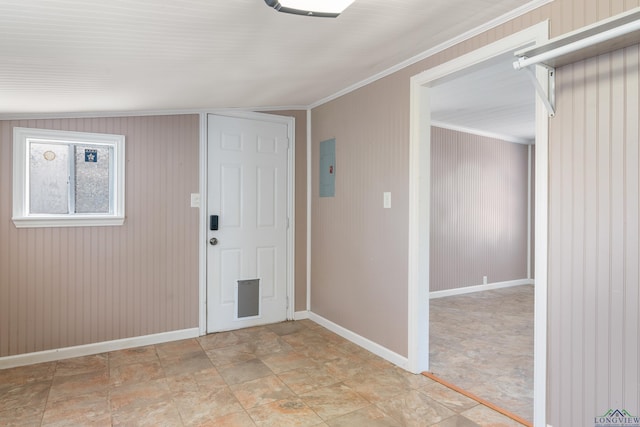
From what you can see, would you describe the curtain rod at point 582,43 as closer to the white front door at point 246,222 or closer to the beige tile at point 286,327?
the white front door at point 246,222

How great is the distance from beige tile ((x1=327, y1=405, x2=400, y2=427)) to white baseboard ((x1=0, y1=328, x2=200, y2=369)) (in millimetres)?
1902

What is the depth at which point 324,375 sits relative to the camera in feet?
8.93

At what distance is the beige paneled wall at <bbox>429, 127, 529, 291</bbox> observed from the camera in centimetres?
518

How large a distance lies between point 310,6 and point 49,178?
2.67 metres

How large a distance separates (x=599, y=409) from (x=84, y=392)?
9.85 ft

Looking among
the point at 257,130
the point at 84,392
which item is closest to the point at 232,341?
the point at 84,392

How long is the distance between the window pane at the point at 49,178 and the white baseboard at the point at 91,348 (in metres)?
1.13

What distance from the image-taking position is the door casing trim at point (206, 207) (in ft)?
11.6

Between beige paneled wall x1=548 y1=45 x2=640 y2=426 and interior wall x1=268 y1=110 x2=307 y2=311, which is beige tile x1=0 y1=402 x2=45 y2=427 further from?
beige paneled wall x1=548 y1=45 x2=640 y2=426

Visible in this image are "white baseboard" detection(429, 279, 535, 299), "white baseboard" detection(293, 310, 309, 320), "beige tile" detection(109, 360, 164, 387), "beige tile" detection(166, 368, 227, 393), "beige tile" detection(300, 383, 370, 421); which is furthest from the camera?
"white baseboard" detection(429, 279, 535, 299)

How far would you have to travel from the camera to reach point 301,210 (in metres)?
4.12

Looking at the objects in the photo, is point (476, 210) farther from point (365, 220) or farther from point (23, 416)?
point (23, 416)

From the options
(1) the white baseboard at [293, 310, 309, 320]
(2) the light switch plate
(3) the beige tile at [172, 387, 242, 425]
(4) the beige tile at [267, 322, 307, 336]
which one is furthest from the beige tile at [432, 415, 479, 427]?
(2) the light switch plate

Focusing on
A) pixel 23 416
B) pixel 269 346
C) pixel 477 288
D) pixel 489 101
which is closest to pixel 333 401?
pixel 269 346
